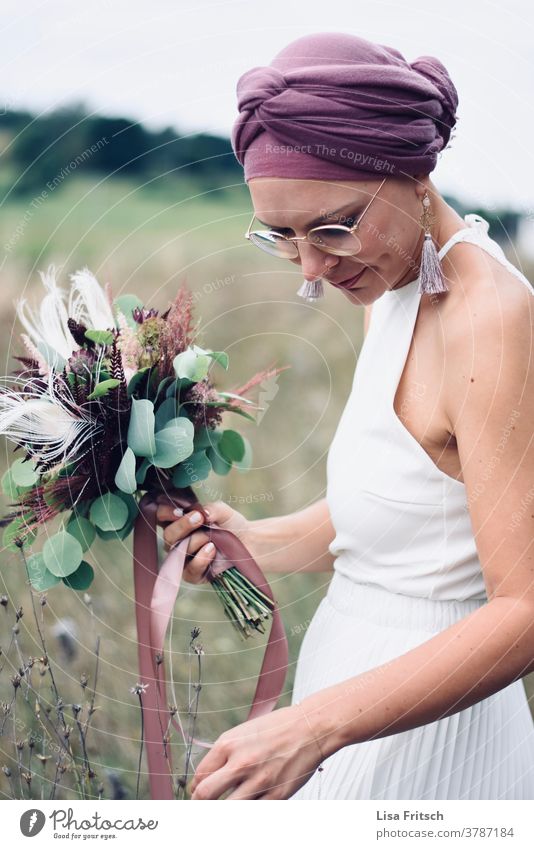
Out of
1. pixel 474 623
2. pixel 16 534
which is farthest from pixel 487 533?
pixel 16 534

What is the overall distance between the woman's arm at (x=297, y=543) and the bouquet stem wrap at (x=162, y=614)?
105 millimetres

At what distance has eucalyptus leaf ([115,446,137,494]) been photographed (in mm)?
1234

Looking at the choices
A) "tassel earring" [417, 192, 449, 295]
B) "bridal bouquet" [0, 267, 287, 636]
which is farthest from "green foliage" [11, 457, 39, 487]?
"tassel earring" [417, 192, 449, 295]

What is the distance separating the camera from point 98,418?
1246 millimetres

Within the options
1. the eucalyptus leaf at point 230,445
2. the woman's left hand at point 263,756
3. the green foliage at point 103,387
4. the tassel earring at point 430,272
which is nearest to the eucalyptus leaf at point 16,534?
the green foliage at point 103,387

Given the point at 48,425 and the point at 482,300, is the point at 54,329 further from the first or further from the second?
the point at 482,300

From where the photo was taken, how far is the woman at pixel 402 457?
1.01 meters

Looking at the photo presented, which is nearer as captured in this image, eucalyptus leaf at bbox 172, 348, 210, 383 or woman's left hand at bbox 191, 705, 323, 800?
woman's left hand at bbox 191, 705, 323, 800

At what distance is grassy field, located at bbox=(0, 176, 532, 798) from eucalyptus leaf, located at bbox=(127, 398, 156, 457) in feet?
1.34

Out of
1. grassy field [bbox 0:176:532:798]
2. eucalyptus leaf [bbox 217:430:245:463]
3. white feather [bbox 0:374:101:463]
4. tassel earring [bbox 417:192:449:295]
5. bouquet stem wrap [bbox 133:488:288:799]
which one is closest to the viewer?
tassel earring [bbox 417:192:449:295]

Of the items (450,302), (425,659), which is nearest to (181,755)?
(425,659)

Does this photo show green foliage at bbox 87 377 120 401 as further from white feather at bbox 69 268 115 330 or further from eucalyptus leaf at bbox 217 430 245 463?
eucalyptus leaf at bbox 217 430 245 463

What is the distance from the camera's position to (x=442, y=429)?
109cm

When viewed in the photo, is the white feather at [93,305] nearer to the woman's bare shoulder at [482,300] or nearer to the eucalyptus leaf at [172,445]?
the eucalyptus leaf at [172,445]
